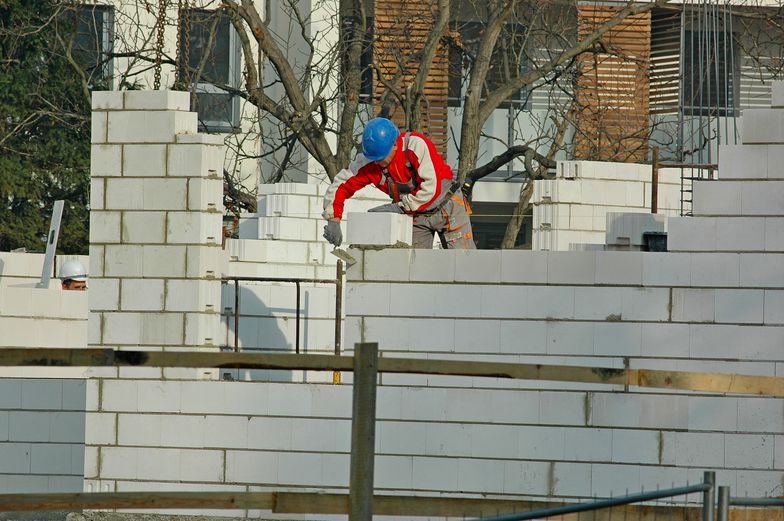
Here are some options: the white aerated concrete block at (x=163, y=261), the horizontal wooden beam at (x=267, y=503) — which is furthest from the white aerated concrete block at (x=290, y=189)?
the horizontal wooden beam at (x=267, y=503)

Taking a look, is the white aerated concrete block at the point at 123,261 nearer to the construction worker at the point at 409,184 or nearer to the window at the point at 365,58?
the construction worker at the point at 409,184

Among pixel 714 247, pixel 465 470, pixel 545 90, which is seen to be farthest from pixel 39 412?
pixel 545 90

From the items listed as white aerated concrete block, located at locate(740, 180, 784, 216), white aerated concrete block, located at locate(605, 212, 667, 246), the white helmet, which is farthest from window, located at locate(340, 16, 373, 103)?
white aerated concrete block, located at locate(740, 180, 784, 216)

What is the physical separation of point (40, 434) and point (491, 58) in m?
15.3

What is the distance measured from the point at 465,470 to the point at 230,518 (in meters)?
1.68

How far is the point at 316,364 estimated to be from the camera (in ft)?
20.0

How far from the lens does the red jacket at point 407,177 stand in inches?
426

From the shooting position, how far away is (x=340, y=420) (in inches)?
413

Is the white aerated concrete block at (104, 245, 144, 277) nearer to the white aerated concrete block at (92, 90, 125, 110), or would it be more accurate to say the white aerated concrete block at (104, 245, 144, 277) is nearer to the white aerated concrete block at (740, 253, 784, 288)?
the white aerated concrete block at (92, 90, 125, 110)

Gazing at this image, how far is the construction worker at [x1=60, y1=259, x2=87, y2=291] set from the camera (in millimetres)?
15719

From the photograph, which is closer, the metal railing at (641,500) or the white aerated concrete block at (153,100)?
the metal railing at (641,500)

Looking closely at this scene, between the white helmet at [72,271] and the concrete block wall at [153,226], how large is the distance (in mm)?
5142

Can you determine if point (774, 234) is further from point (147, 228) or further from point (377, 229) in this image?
point (147, 228)

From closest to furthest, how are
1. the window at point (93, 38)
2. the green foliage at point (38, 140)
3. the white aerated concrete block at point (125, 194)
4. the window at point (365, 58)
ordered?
1. the white aerated concrete block at point (125, 194)
2. the window at point (365, 58)
3. the green foliage at point (38, 140)
4. the window at point (93, 38)
